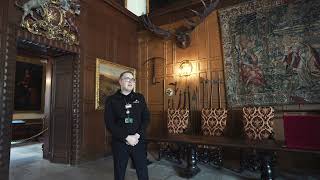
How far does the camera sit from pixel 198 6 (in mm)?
5562

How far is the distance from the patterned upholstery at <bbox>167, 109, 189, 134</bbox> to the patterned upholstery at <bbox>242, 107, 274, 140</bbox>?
123 centimetres

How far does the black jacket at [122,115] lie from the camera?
7.44ft

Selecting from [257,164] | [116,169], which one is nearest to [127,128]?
[116,169]

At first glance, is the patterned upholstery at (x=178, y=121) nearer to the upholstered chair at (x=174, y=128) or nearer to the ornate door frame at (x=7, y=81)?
the upholstered chair at (x=174, y=128)

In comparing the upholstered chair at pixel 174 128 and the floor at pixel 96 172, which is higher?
the upholstered chair at pixel 174 128

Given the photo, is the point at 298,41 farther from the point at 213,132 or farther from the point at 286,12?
the point at 213,132

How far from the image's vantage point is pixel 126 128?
2.26 meters

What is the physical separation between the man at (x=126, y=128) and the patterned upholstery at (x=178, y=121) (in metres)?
2.65

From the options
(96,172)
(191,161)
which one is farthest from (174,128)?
(96,172)

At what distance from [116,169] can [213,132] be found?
9.12 ft

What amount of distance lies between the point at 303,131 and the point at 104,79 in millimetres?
4070

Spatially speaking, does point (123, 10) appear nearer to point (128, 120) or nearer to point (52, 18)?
point (52, 18)

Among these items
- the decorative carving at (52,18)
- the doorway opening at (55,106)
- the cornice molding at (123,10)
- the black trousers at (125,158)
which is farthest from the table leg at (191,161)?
the cornice molding at (123,10)

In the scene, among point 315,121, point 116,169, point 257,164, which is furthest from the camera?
point 257,164
